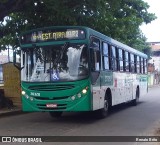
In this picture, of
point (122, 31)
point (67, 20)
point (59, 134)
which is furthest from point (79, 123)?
point (122, 31)

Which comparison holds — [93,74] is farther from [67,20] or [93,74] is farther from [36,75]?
[67,20]

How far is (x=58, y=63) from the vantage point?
43.0ft

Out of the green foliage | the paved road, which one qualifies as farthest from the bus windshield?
the green foliage

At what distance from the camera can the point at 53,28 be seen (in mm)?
13586

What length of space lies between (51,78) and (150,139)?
4.49 meters

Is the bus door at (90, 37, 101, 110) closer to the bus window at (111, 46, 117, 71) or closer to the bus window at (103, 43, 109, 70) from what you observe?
the bus window at (103, 43, 109, 70)

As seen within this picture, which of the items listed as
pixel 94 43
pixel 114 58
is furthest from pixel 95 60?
pixel 114 58

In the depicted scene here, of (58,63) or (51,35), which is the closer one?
(58,63)

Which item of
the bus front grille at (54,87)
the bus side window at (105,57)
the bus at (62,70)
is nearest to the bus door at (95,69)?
the bus at (62,70)

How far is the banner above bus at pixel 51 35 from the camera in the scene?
43.5 feet

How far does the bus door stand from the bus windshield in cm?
→ 38

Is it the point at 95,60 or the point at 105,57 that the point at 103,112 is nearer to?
the point at 105,57

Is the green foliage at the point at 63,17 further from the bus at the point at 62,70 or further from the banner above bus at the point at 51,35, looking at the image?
the bus at the point at 62,70

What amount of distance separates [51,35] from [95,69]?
1.88 meters
